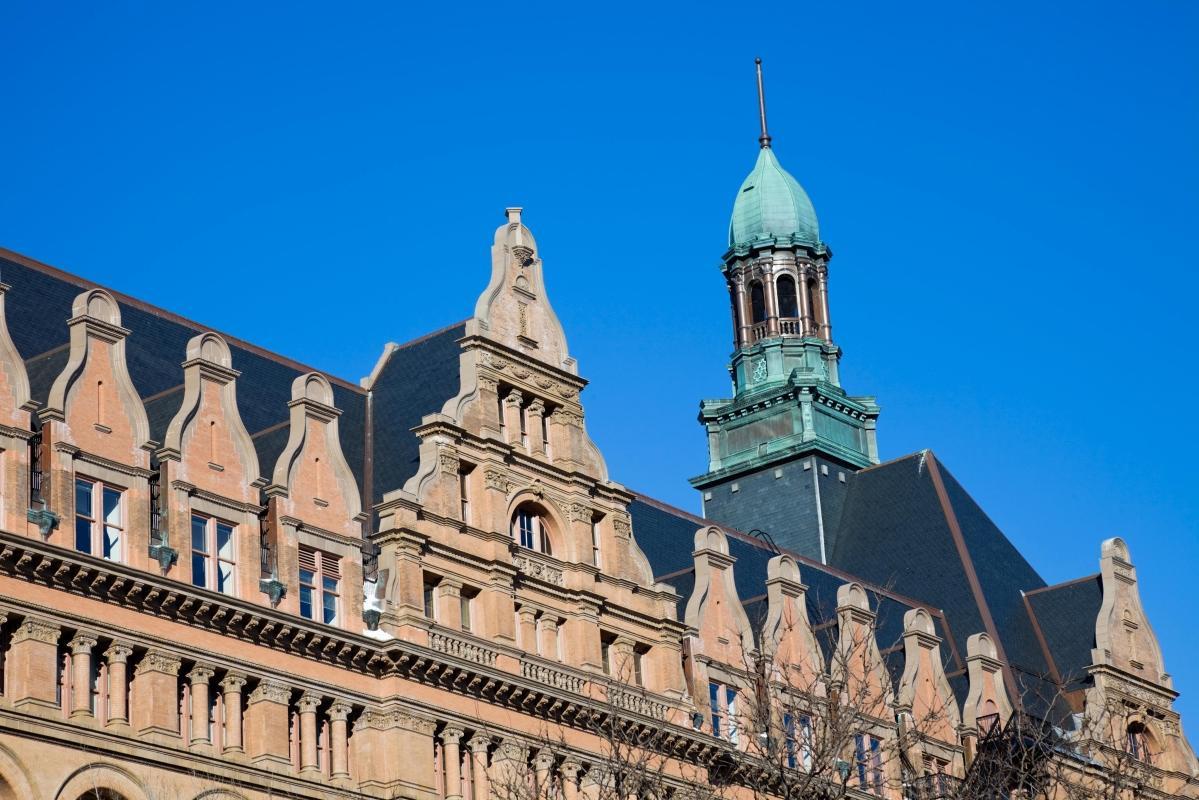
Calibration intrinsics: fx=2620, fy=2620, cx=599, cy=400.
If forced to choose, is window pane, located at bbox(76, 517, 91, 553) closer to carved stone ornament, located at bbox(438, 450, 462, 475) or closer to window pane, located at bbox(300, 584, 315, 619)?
window pane, located at bbox(300, 584, 315, 619)

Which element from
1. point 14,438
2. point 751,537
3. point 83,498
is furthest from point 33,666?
point 751,537

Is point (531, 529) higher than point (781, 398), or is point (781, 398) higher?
point (781, 398)

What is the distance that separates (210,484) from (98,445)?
3.22m

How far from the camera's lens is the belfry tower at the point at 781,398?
93.3m

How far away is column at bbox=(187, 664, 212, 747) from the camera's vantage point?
5488 cm

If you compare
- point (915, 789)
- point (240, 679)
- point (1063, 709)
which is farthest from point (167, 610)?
point (1063, 709)

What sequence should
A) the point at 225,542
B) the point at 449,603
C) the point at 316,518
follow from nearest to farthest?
the point at 225,542 → the point at 316,518 → the point at 449,603

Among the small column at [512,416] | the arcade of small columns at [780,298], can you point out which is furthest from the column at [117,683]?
the arcade of small columns at [780,298]

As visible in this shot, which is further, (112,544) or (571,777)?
(571,777)

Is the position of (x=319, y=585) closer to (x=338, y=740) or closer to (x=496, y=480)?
(x=338, y=740)

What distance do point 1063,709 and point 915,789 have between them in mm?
32307

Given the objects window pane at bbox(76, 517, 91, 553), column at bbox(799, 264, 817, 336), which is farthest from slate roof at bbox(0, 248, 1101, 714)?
column at bbox(799, 264, 817, 336)

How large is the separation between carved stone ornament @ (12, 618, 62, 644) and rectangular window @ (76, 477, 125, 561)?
2.11 meters

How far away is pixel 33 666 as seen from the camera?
169 ft
